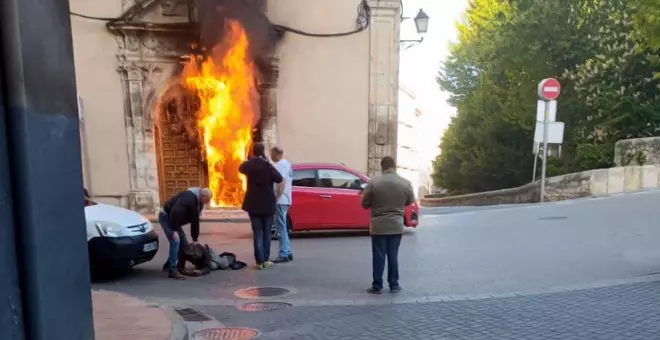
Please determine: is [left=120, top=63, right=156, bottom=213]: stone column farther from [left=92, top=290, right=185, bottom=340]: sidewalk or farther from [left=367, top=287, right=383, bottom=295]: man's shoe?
[left=367, top=287, right=383, bottom=295]: man's shoe

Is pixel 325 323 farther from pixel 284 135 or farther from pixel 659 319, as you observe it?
pixel 284 135

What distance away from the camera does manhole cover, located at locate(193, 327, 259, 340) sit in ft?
16.6

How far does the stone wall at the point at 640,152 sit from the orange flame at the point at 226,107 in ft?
40.6

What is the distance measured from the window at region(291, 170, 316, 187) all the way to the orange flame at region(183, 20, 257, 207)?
13.3 feet

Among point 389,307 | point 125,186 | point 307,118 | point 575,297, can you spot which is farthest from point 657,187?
point 125,186

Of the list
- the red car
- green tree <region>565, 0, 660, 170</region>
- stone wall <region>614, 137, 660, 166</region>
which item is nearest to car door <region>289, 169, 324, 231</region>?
the red car

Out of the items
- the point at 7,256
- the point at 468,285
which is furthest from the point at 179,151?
the point at 7,256

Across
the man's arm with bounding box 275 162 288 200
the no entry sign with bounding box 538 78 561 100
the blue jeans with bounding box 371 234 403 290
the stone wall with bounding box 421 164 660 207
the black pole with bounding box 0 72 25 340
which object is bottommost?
the stone wall with bounding box 421 164 660 207

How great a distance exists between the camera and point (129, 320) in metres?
5.41

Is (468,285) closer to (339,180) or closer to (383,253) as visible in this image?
(383,253)

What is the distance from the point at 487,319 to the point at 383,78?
10.8 meters

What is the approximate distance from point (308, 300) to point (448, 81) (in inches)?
1032

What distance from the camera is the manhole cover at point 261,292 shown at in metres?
6.63

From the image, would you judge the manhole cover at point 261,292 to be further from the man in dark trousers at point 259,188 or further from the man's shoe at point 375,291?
the man in dark trousers at point 259,188
